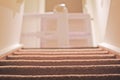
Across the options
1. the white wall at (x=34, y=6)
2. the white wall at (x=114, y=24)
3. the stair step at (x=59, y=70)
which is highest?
the white wall at (x=34, y=6)

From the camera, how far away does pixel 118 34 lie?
2451mm

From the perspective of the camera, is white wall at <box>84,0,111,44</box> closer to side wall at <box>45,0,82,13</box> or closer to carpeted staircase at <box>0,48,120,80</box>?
carpeted staircase at <box>0,48,120,80</box>

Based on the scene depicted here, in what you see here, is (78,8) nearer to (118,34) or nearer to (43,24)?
(43,24)

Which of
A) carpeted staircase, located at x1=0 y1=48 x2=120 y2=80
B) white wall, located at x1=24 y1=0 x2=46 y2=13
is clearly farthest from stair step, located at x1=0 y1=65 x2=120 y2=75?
white wall, located at x1=24 y1=0 x2=46 y2=13

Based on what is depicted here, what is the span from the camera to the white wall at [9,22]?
2467 mm

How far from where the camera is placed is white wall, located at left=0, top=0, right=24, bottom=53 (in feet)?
8.10

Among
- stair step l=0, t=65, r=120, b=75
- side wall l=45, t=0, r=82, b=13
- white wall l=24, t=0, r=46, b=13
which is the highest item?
side wall l=45, t=0, r=82, b=13

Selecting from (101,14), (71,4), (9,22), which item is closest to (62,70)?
(9,22)

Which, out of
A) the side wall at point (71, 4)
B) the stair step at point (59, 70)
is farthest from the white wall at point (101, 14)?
the side wall at point (71, 4)

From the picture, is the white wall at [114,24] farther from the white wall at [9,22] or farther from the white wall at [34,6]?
the white wall at [34,6]

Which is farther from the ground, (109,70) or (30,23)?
(30,23)

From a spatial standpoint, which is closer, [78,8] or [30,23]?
[30,23]

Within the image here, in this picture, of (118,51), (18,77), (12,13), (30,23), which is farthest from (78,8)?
(18,77)

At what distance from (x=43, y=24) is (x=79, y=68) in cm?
303
